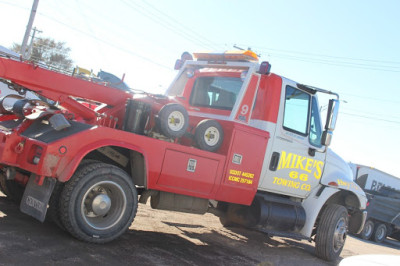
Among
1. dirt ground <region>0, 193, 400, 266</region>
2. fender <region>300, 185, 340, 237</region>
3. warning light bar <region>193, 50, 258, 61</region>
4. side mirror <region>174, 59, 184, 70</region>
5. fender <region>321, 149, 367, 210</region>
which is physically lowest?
dirt ground <region>0, 193, 400, 266</region>

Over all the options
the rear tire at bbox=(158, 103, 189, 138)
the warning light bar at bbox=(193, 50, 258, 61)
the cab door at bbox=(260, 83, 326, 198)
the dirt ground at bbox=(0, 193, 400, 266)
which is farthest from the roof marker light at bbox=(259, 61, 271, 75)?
the dirt ground at bbox=(0, 193, 400, 266)

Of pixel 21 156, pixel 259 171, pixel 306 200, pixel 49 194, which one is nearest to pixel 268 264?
pixel 259 171

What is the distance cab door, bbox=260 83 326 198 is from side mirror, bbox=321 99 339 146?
0.80ft

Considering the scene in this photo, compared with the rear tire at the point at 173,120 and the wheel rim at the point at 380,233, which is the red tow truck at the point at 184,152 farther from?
the wheel rim at the point at 380,233

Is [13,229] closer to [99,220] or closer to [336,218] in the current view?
[99,220]

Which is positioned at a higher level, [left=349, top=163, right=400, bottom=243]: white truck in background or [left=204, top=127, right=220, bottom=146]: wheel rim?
[left=204, top=127, right=220, bottom=146]: wheel rim

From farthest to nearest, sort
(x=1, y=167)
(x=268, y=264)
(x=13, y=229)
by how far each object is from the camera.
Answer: (x=268, y=264) → (x=1, y=167) → (x=13, y=229)

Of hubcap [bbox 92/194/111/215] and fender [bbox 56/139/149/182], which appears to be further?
hubcap [bbox 92/194/111/215]

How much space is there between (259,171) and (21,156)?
328 cm

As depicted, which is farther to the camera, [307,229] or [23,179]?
[307,229]

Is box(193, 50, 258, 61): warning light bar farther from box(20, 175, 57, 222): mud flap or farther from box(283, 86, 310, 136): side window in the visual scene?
box(20, 175, 57, 222): mud flap

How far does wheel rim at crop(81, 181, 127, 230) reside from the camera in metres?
4.80

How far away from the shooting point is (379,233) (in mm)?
16172

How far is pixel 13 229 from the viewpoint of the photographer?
4836 mm
